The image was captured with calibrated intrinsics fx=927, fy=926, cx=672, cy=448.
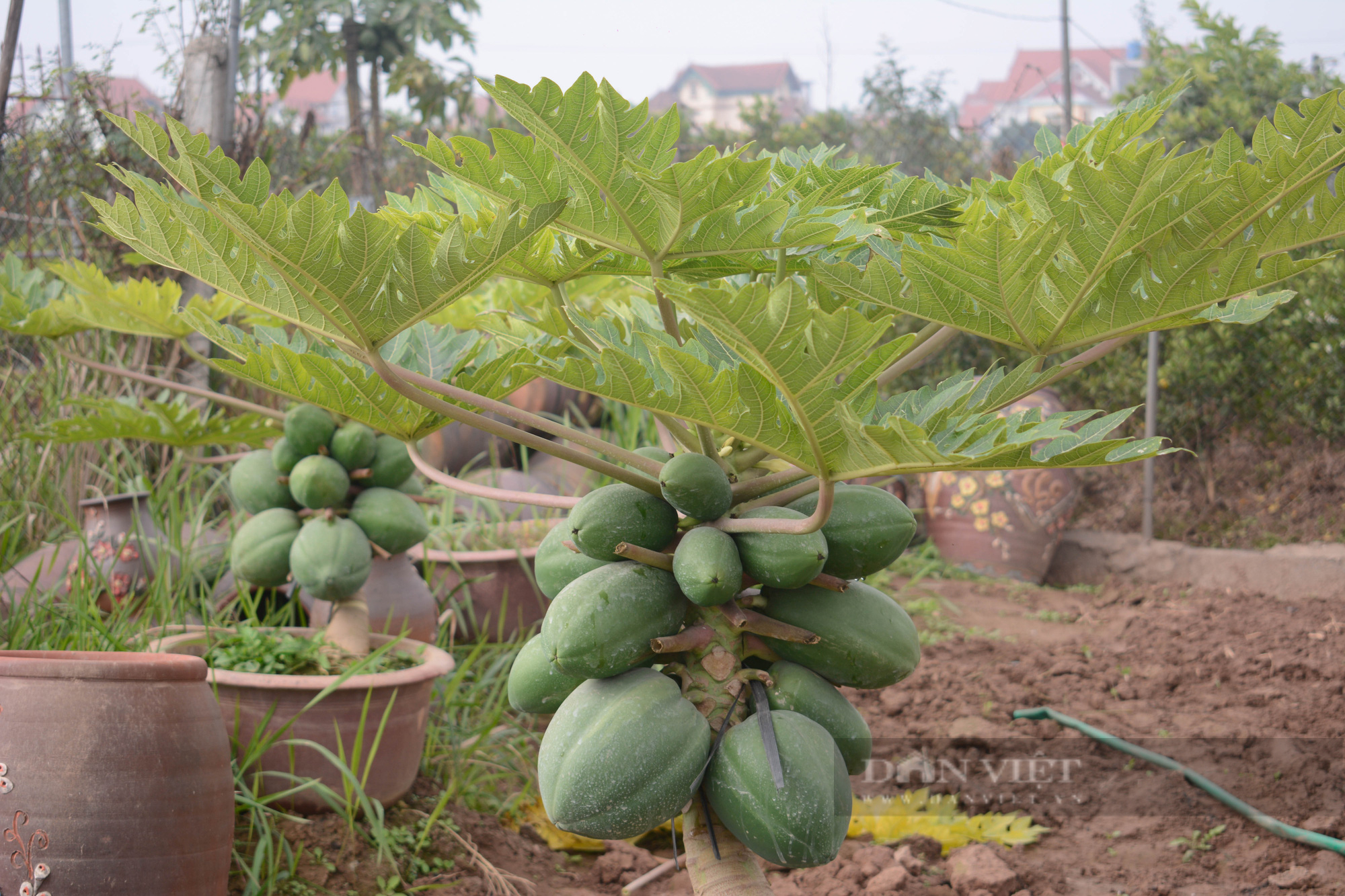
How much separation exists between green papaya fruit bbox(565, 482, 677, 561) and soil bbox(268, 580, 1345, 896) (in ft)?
3.13

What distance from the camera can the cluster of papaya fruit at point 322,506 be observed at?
1.96 metres

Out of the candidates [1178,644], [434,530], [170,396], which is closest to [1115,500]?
[1178,644]

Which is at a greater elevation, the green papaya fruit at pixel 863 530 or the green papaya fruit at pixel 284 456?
the green papaya fruit at pixel 863 530

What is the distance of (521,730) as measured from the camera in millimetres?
2416

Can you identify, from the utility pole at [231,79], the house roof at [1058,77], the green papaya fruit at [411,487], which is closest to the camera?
the green papaya fruit at [411,487]

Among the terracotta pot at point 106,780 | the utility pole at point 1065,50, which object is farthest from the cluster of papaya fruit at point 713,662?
the utility pole at point 1065,50

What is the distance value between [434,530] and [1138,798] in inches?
91.8

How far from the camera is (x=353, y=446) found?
2.06m

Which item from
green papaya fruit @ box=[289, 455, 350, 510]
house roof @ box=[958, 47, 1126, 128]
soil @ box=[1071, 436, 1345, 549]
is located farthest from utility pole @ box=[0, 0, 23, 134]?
house roof @ box=[958, 47, 1126, 128]

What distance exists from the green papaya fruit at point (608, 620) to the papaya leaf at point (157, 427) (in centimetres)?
153

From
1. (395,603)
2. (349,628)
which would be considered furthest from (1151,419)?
(349,628)

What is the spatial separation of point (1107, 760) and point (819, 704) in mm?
1871

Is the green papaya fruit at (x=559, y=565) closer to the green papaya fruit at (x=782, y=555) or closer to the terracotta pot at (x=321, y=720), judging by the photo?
the green papaya fruit at (x=782, y=555)

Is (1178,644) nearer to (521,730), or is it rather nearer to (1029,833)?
(1029,833)
